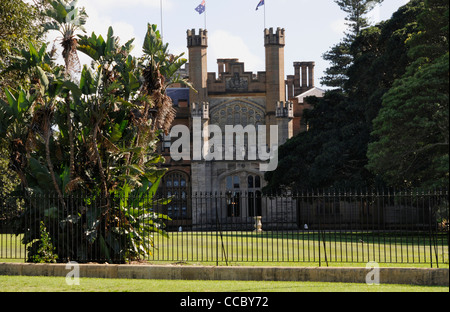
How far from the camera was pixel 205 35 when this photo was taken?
146ft

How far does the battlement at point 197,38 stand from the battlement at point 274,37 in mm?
4064

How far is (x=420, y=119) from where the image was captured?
22188 millimetres

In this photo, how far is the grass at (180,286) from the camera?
11.1 m

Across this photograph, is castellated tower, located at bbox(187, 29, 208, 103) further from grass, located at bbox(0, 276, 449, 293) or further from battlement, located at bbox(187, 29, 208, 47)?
grass, located at bbox(0, 276, 449, 293)

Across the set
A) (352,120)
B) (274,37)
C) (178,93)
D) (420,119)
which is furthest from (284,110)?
(420,119)

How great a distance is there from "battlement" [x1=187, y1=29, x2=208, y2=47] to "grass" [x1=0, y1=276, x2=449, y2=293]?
33228 mm

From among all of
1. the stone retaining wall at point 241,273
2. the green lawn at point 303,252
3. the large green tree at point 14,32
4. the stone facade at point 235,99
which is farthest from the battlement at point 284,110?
the stone retaining wall at point 241,273

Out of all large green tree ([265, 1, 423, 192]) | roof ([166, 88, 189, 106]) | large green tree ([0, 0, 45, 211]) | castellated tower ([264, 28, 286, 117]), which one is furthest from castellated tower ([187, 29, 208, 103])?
large green tree ([0, 0, 45, 211])

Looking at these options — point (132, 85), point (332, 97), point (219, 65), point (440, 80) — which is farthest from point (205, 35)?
point (132, 85)

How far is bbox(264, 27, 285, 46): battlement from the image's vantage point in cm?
4425

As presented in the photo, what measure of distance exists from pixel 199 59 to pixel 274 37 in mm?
5228

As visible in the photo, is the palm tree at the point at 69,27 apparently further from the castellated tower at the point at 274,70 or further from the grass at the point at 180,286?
the castellated tower at the point at 274,70

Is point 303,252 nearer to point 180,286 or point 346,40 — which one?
point 180,286

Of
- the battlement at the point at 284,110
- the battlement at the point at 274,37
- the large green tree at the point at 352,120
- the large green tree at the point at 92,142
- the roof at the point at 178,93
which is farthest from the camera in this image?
the roof at the point at 178,93
